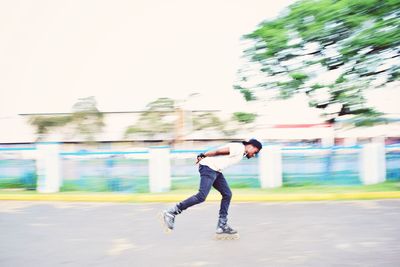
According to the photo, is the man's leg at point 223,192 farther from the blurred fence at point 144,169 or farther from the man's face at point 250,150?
the blurred fence at point 144,169

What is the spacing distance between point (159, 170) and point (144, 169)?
1.32 ft

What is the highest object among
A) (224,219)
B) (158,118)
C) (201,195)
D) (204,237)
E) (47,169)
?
(158,118)

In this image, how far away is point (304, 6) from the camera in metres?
10.9

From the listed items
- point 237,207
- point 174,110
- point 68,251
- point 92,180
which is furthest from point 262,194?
point 174,110

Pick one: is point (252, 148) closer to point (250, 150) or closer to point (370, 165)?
point (250, 150)

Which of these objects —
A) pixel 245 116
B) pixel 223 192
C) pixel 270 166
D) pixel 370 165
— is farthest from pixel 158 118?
pixel 223 192

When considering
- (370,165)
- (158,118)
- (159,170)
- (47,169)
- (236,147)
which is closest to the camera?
(236,147)

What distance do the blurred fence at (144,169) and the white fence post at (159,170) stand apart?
16cm

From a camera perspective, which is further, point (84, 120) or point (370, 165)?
point (84, 120)

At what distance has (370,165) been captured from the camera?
996cm

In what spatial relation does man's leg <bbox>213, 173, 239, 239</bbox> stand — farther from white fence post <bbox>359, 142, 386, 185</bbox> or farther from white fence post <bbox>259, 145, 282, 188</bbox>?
white fence post <bbox>359, 142, 386, 185</bbox>

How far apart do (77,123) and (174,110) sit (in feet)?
31.2

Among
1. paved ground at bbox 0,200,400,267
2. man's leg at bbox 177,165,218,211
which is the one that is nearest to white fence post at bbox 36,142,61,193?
paved ground at bbox 0,200,400,267

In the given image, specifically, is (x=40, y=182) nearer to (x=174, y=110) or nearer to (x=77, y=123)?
(x=174, y=110)
